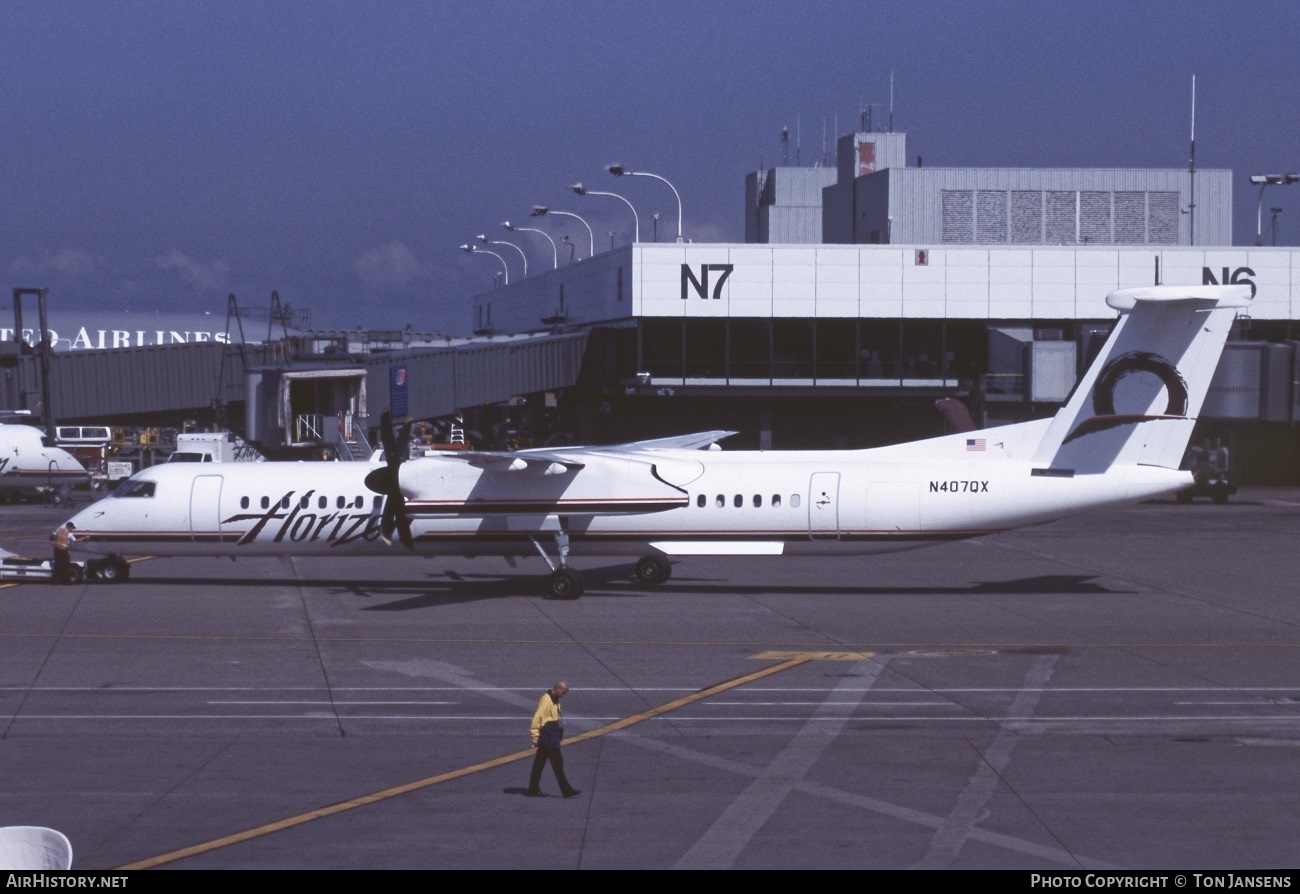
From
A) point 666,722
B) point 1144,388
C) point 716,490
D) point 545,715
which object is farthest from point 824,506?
point 545,715

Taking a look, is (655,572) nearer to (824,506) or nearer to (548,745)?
(824,506)

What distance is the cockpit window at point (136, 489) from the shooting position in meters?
35.0

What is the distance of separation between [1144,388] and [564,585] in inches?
541

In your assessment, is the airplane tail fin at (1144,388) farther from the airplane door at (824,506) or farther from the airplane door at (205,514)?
the airplane door at (205,514)

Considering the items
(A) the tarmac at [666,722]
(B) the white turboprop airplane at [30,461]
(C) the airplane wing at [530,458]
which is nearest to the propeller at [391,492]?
(C) the airplane wing at [530,458]

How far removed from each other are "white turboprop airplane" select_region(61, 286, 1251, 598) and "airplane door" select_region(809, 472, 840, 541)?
46 mm

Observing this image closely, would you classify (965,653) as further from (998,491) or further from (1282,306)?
(1282,306)

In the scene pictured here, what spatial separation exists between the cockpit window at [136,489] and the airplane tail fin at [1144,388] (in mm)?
21591

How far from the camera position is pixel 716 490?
108ft

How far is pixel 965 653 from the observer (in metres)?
25.5

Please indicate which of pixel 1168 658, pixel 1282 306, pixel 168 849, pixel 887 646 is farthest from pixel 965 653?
pixel 1282 306

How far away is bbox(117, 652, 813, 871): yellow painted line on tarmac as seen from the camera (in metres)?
13.5

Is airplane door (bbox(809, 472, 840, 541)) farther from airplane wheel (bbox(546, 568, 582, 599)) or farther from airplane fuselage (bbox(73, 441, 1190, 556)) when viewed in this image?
airplane wheel (bbox(546, 568, 582, 599))
